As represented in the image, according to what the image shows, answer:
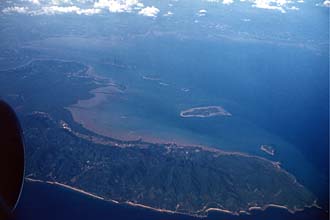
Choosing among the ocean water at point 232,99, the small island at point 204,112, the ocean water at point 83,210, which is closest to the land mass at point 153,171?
the ocean water at point 83,210

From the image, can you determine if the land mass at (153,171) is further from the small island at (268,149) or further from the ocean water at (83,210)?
the small island at (268,149)

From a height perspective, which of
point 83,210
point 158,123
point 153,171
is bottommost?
point 158,123

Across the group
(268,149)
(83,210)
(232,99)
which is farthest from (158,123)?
(83,210)

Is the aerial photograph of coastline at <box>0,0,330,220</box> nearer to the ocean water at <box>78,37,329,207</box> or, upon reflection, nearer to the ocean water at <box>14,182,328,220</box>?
the ocean water at <box>14,182,328,220</box>

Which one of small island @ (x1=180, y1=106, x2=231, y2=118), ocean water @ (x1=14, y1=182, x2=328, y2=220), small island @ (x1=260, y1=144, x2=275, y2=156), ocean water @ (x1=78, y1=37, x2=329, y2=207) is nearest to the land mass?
ocean water @ (x1=14, y1=182, x2=328, y2=220)

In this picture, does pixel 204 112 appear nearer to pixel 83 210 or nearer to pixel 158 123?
pixel 158 123

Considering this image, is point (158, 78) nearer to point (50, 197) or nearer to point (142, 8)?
point (50, 197)
